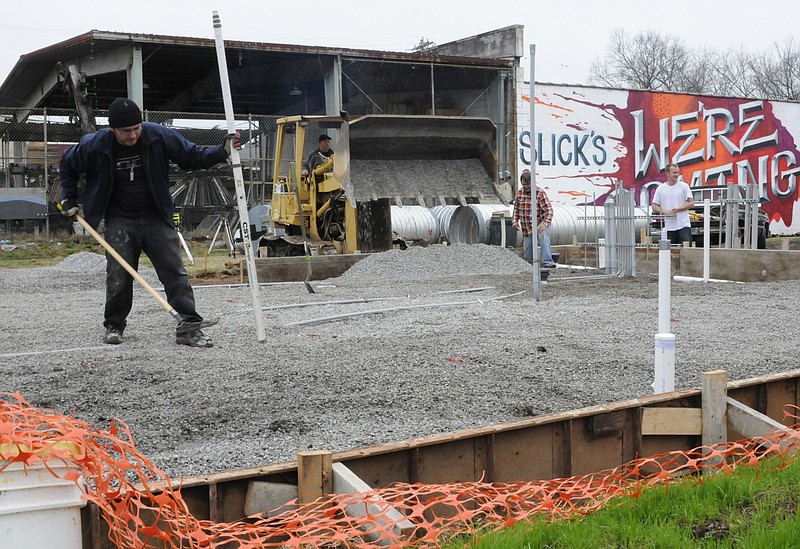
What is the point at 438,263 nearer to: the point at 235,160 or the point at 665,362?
the point at 235,160

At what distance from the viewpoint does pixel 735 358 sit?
6.24 metres

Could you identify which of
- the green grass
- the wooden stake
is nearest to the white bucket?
the wooden stake

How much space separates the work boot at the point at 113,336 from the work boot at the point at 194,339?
0.55 metres

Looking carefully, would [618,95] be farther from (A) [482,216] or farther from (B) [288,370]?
(B) [288,370]

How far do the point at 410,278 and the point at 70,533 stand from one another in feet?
36.4

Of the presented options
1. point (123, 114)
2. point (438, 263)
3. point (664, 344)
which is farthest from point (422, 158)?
point (664, 344)

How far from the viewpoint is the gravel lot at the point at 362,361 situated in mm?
4504

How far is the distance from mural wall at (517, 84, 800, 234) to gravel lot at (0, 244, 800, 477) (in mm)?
15589

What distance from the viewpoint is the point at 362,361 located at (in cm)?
611

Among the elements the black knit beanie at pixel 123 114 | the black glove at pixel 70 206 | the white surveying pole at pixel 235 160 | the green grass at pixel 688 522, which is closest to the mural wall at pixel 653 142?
the white surveying pole at pixel 235 160

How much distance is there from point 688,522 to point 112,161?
5345 millimetres

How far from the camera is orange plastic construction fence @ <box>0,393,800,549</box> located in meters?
2.54

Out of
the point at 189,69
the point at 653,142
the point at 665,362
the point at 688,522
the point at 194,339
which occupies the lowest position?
the point at 688,522

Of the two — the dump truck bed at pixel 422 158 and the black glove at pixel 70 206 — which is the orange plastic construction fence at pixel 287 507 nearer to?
the black glove at pixel 70 206
